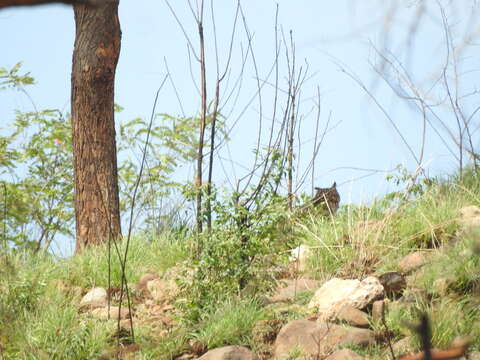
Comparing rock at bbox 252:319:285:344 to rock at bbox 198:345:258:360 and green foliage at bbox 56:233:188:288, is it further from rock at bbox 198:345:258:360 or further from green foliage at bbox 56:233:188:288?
green foliage at bbox 56:233:188:288

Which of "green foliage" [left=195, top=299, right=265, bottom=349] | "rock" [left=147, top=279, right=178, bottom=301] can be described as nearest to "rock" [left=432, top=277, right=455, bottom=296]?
"green foliage" [left=195, top=299, right=265, bottom=349]

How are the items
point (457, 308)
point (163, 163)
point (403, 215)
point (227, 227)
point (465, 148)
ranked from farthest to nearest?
point (163, 163), point (465, 148), point (403, 215), point (227, 227), point (457, 308)

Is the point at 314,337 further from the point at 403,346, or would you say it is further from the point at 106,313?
the point at 106,313

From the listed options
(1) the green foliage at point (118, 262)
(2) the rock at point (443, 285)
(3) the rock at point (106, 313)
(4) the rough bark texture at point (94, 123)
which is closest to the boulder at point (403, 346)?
(2) the rock at point (443, 285)

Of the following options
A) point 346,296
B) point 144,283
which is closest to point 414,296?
point 346,296

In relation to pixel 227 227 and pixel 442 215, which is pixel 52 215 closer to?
pixel 227 227

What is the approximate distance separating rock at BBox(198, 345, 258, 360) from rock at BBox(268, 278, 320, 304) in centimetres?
78

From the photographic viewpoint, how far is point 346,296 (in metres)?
4.00

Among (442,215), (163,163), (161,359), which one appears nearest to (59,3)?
(161,359)

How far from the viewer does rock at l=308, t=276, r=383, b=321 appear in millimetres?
3957

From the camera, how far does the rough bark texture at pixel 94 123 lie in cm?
668

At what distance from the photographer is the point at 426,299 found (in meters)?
3.97

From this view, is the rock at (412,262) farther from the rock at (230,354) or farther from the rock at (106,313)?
the rock at (106,313)

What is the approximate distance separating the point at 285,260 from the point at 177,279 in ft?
2.55
